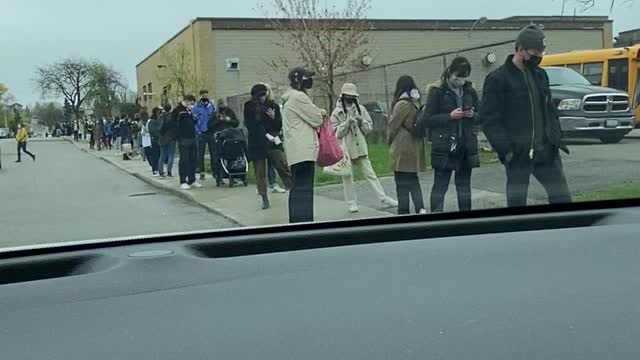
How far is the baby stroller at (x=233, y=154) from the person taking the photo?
12.5 metres

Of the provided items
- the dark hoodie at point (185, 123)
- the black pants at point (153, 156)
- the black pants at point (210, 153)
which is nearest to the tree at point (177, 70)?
the dark hoodie at point (185, 123)

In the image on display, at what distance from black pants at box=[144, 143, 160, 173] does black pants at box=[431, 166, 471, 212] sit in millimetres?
9210

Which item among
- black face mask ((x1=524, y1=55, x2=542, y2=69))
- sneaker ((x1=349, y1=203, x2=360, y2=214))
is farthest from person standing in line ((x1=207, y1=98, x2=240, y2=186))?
black face mask ((x1=524, y1=55, x2=542, y2=69))

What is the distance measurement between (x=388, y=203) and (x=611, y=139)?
16.3 feet

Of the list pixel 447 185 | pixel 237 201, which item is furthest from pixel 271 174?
pixel 447 185

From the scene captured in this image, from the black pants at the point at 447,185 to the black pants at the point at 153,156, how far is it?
9210 mm

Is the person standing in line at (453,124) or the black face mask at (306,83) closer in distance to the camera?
the person standing in line at (453,124)

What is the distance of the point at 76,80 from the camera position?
10.7ft

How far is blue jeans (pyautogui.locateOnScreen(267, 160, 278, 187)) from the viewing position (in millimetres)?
9719

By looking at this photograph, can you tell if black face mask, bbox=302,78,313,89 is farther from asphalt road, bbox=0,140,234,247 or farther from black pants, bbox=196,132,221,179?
black pants, bbox=196,132,221,179

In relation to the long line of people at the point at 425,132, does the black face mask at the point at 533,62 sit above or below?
above

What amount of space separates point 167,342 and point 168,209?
6.88 m

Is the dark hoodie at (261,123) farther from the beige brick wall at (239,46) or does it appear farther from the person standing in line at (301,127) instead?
the beige brick wall at (239,46)

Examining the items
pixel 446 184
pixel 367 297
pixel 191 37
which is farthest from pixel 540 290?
pixel 446 184
